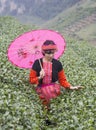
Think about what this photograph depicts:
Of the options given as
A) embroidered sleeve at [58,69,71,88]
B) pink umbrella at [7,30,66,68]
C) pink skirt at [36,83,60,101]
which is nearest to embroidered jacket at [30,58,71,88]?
embroidered sleeve at [58,69,71,88]

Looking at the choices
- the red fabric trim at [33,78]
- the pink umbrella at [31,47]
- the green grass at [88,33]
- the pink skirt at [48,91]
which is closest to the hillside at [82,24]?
the green grass at [88,33]

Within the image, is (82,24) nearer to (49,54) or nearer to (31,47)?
(31,47)

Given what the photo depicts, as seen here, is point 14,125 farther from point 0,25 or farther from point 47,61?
point 0,25

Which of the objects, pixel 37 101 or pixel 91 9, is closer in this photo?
pixel 37 101

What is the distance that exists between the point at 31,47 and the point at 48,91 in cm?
151

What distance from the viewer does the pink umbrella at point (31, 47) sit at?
37.9 feet

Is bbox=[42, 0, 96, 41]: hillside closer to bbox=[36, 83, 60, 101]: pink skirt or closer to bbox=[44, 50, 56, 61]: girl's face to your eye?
bbox=[36, 83, 60, 101]: pink skirt

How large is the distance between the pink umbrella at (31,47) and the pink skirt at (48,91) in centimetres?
86

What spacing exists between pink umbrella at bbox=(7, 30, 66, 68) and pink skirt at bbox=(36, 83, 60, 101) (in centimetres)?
86

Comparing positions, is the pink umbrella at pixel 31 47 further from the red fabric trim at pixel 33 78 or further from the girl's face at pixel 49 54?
the girl's face at pixel 49 54

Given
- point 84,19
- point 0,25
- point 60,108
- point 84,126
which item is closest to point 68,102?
point 60,108

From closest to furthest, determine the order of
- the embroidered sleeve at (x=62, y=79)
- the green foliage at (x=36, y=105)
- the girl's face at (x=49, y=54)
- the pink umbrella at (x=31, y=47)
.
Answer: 1. the green foliage at (x=36, y=105)
2. the girl's face at (x=49, y=54)
3. the embroidered sleeve at (x=62, y=79)
4. the pink umbrella at (x=31, y=47)

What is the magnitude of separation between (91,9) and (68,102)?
184m

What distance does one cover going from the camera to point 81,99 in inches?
425
